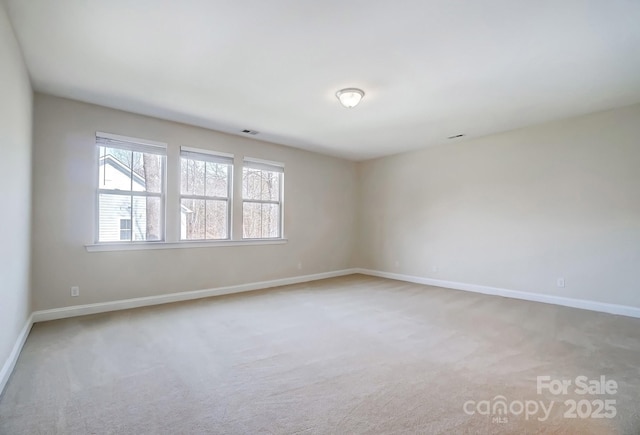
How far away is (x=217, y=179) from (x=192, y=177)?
0.41 m

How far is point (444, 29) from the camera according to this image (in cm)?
238

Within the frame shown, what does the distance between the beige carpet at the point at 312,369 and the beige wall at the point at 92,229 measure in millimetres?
506

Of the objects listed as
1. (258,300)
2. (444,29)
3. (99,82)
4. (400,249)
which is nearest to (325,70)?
(444,29)

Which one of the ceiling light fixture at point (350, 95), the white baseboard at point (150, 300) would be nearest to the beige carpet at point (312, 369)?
the white baseboard at point (150, 300)

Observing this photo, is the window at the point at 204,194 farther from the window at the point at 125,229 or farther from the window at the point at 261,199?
the window at the point at 125,229

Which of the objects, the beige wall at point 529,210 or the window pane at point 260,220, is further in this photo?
the window pane at point 260,220

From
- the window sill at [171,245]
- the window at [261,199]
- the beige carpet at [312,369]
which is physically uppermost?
the window at [261,199]

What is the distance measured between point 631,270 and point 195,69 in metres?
5.79

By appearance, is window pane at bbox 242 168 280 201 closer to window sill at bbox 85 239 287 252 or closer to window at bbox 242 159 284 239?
window at bbox 242 159 284 239

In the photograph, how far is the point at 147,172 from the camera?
442cm

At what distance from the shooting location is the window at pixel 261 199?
5.49 m

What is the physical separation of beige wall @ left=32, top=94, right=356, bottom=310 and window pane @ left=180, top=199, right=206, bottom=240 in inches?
9.1

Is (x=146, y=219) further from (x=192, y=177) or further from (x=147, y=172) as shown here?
(x=192, y=177)

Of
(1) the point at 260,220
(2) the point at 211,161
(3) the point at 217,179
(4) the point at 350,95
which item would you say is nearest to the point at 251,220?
(1) the point at 260,220
